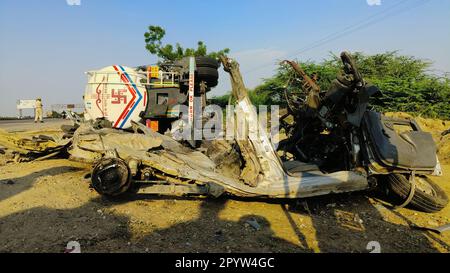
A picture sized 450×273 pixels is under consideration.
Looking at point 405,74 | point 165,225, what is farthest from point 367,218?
point 405,74

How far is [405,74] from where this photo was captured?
14.6m

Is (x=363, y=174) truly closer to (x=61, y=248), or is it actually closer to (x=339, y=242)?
(x=339, y=242)

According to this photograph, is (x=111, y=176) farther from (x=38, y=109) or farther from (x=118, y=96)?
(x=38, y=109)

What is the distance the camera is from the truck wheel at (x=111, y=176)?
360 cm

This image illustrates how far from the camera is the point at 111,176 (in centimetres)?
360

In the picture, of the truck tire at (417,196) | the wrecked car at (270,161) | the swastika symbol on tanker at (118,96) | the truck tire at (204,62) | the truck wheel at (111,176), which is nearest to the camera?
the truck wheel at (111,176)

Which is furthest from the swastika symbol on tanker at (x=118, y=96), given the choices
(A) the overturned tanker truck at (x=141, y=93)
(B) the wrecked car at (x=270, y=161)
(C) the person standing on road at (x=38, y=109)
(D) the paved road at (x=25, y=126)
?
(C) the person standing on road at (x=38, y=109)

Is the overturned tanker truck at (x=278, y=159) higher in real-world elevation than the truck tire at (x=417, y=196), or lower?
higher

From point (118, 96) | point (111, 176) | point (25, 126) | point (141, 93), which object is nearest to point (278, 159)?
point (111, 176)

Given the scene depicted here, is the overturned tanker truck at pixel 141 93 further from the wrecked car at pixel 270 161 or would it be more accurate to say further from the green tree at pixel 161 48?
the green tree at pixel 161 48

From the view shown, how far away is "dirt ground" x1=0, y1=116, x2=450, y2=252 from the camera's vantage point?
296cm

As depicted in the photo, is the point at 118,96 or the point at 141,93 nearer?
the point at 118,96

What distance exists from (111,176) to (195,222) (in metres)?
1.07

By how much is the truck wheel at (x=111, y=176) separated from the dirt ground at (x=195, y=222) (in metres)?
0.26
